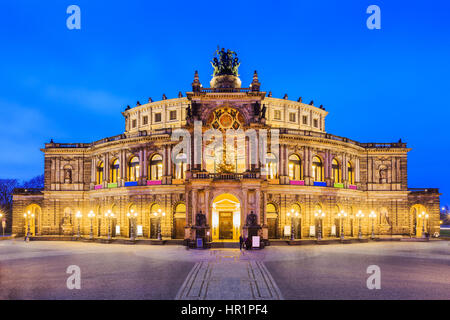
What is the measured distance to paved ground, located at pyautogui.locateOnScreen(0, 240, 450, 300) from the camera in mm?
17672

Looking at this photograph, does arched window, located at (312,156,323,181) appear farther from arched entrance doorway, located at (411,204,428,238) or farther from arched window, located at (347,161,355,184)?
arched entrance doorway, located at (411,204,428,238)

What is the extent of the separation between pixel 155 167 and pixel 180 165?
4487mm

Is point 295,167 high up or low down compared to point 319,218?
up

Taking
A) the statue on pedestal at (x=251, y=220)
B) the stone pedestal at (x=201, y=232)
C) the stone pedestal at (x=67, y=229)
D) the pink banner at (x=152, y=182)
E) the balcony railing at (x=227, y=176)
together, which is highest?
the balcony railing at (x=227, y=176)

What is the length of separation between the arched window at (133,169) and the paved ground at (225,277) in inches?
869

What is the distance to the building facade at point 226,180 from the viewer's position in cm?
4428

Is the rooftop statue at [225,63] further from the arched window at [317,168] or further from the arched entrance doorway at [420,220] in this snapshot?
the arched entrance doorway at [420,220]

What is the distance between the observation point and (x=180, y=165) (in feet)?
167

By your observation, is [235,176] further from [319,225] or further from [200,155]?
[319,225]

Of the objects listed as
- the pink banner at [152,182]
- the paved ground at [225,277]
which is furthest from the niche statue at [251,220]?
the pink banner at [152,182]

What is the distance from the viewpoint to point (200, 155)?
43938 millimetres

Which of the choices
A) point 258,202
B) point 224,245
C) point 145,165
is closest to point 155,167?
point 145,165

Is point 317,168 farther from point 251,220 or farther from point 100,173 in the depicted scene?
point 100,173

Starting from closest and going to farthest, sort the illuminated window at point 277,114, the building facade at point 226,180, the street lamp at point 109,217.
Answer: the building facade at point 226,180 → the street lamp at point 109,217 → the illuminated window at point 277,114
